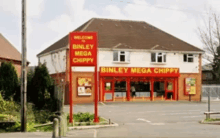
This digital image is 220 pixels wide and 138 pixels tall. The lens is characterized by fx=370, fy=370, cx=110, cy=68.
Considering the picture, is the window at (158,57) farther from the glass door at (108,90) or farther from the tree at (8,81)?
the tree at (8,81)

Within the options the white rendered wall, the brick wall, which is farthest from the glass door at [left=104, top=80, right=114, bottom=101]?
the brick wall

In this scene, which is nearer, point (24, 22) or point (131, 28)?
point (24, 22)

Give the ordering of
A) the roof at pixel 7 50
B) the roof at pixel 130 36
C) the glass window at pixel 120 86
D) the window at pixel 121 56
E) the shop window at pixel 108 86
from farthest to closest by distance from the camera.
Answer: the roof at pixel 130 36 → the window at pixel 121 56 → the glass window at pixel 120 86 → the shop window at pixel 108 86 → the roof at pixel 7 50

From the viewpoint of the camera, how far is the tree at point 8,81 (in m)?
21.9

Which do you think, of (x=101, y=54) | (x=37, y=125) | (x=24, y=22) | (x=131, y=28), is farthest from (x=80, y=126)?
(x=131, y=28)

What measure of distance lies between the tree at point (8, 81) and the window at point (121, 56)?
63.8ft

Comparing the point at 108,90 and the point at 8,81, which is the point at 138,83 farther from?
the point at 8,81

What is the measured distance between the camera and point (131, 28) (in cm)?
4619

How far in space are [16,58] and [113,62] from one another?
10.9 m

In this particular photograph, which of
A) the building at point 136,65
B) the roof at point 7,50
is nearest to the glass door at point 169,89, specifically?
the building at point 136,65

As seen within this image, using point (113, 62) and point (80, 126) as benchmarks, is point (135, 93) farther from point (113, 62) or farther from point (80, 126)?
point (80, 126)

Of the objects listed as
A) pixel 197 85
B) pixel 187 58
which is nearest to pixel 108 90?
pixel 187 58

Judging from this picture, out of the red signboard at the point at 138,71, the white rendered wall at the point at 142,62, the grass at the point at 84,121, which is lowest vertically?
the grass at the point at 84,121

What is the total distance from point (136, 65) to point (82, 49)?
23.2 metres
